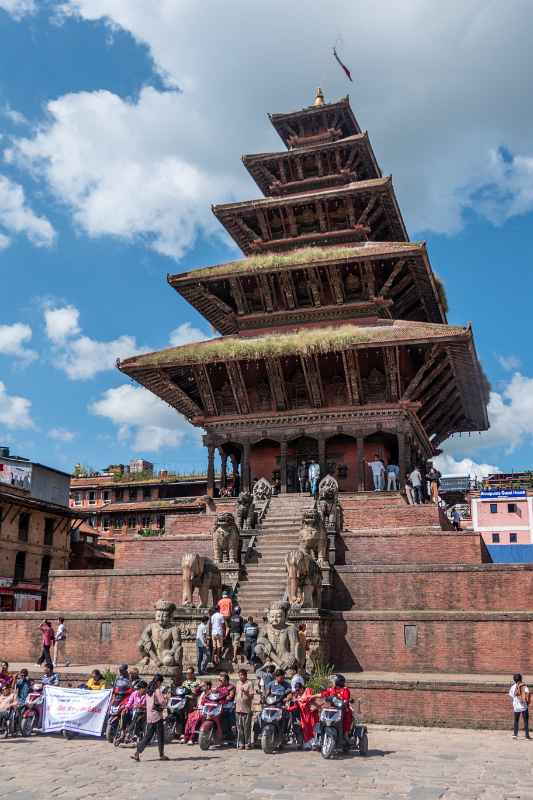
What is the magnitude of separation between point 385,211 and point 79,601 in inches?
809

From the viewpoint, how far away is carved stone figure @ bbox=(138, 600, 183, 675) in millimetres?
15555

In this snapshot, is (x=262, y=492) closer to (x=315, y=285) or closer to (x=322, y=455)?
(x=322, y=455)

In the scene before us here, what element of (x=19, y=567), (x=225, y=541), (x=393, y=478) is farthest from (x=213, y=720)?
(x=19, y=567)

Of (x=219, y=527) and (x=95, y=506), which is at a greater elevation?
(x=95, y=506)

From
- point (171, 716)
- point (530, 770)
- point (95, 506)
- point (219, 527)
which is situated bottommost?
point (530, 770)

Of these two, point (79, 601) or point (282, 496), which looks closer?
point (79, 601)

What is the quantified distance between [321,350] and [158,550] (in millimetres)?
8898

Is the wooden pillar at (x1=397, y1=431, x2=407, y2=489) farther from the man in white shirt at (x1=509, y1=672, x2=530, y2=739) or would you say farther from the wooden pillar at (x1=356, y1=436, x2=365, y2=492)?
the man in white shirt at (x1=509, y1=672, x2=530, y2=739)

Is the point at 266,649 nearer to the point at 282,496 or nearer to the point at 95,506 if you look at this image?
the point at 282,496

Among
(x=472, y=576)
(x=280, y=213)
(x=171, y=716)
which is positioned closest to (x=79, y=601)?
(x=171, y=716)

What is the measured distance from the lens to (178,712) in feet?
44.4

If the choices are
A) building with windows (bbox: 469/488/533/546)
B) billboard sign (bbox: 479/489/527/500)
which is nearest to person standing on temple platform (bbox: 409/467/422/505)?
building with windows (bbox: 469/488/533/546)

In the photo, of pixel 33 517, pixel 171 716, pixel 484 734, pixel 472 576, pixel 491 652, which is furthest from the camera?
pixel 33 517

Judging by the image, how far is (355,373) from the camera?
1098 inches
